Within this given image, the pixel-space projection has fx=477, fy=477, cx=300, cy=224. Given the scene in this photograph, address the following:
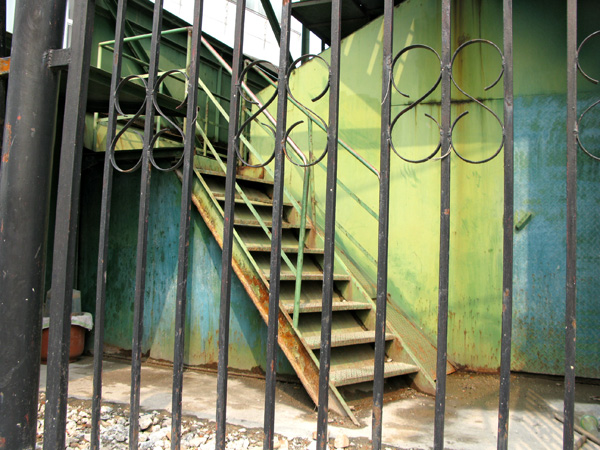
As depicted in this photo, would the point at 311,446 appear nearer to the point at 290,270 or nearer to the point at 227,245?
the point at 227,245

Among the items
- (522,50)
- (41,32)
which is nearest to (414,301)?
(522,50)

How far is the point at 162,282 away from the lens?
5012 mm

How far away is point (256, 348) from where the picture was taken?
14.9 feet

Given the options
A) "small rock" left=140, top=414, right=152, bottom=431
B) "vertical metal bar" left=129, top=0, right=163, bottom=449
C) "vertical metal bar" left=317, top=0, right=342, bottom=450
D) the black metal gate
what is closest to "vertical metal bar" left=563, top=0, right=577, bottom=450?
the black metal gate

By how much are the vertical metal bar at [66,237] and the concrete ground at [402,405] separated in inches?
57.0

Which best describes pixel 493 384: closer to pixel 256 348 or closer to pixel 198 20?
pixel 256 348

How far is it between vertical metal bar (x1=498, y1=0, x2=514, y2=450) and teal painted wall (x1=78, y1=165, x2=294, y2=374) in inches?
122

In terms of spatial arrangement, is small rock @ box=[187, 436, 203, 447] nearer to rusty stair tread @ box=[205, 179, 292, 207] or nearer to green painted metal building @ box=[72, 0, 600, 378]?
green painted metal building @ box=[72, 0, 600, 378]

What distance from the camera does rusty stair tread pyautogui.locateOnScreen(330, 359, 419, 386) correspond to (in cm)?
346

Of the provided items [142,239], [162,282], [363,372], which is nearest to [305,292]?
[363,372]

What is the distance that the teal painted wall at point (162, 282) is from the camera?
4566mm

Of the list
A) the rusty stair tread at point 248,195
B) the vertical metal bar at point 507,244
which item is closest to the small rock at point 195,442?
the vertical metal bar at point 507,244

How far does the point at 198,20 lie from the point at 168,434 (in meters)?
2.37

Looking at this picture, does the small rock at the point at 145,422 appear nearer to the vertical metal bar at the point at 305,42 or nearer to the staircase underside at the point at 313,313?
the staircase underside at the point at 313,313
